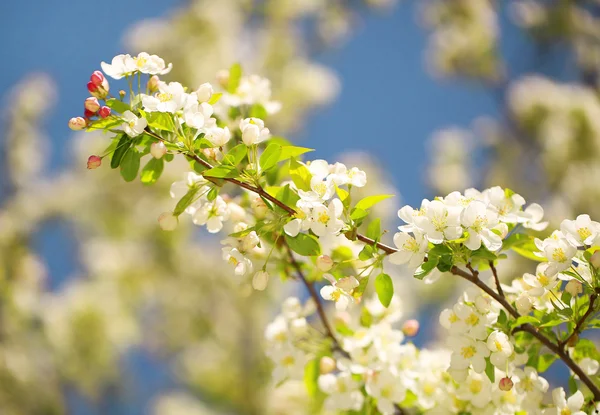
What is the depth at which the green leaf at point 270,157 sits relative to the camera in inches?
22.8

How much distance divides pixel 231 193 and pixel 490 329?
41 centimetres

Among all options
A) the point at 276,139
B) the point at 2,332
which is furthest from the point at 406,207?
the point at 2,332

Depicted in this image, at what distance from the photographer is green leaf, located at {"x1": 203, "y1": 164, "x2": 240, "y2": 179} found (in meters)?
0.55

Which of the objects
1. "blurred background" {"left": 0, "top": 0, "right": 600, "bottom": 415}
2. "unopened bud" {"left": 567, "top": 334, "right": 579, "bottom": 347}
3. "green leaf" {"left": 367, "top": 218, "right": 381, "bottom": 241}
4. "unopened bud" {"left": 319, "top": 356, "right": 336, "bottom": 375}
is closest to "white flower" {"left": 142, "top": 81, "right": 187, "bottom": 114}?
"green leaf" {"left": 367, "top": 218, "right": 381, "bottom": 241}

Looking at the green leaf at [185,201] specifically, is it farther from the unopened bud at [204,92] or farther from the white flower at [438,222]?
the white flower at [438,222]

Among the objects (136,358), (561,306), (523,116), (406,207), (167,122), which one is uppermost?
(136,358)

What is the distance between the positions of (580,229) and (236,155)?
1.19 ft

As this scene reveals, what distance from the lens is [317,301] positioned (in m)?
0.78

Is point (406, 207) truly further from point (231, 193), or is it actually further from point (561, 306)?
point (231, 193)

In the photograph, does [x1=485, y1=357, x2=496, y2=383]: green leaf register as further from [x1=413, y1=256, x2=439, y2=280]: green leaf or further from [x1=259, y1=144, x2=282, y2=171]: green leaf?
[x1=259, y1=144, x2=282, y2=171]: green leaf

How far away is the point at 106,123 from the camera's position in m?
0.59

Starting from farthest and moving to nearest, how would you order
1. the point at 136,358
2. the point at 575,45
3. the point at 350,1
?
the point at 136,358, the point at 350,1, the point at 575,45

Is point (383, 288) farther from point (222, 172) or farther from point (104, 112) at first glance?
point (104, 112)

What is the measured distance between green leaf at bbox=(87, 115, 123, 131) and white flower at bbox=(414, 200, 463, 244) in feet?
1.09
